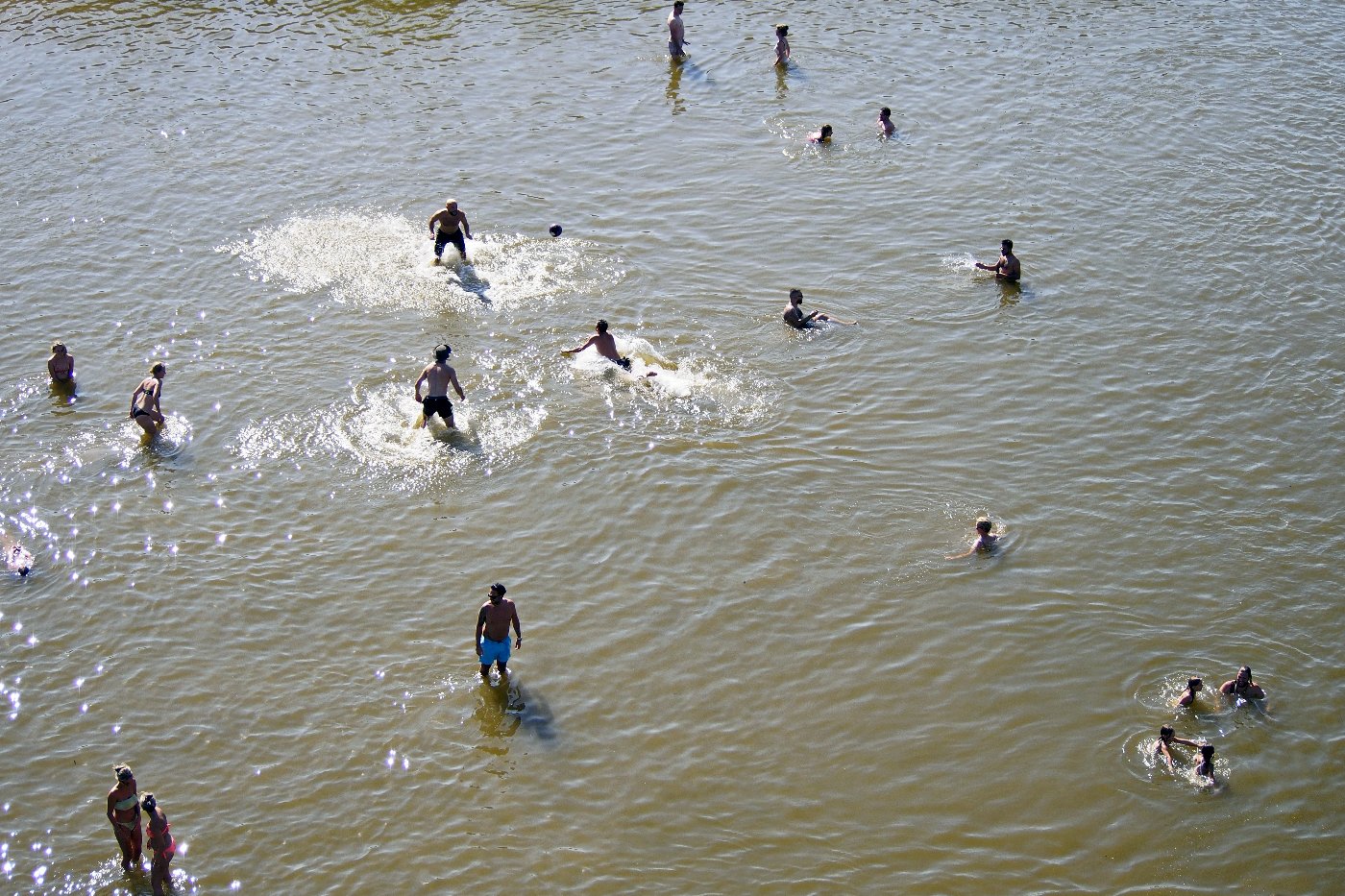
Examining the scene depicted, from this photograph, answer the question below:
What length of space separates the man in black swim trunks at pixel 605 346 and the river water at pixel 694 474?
28cm

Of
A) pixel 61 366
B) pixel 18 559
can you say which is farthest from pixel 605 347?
pixel 18 559

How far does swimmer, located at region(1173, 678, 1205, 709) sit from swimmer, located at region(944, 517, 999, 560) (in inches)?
123

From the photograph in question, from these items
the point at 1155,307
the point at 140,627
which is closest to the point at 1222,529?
the point at 1155,307

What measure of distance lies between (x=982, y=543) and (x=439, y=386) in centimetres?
799

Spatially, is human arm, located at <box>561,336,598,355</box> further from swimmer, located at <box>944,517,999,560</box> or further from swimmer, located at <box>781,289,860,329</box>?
swimmer, located at <box>944,517,999,560</box>

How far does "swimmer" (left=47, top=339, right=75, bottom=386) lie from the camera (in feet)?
67.5

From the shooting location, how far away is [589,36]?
33.5 meters

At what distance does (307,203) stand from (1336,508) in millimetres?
18962

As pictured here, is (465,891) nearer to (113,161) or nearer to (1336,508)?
(1336,508)

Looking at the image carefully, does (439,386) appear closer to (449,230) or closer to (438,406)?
(438,406)

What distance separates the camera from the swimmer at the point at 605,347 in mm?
20484

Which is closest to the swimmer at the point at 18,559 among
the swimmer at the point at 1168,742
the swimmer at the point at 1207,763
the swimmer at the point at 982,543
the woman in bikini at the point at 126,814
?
the woman in bikini at the point at 126,814

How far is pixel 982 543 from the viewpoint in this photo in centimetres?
1694


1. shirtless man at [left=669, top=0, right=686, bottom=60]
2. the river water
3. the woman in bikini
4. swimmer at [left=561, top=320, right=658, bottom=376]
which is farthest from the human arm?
shirtless man at [left=669, top=0, right=686, bottom=60]
